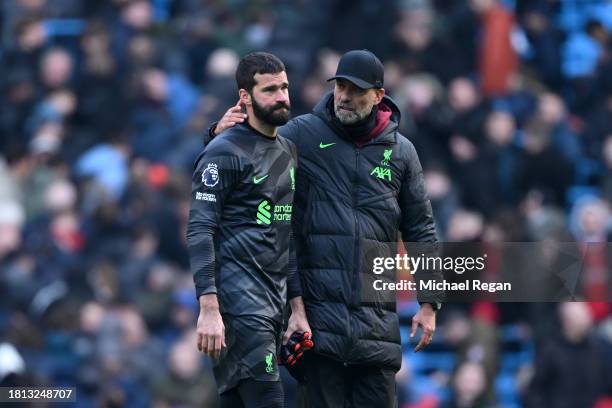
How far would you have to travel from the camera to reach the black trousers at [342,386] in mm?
9742

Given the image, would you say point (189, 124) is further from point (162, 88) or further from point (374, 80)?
point (374, 80)

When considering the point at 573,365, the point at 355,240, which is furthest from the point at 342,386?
the point at 573,365

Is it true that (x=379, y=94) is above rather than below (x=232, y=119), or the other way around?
above

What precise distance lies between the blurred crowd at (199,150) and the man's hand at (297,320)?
3672 mm

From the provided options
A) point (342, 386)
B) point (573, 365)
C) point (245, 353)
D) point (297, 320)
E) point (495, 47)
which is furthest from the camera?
point (495, 47)

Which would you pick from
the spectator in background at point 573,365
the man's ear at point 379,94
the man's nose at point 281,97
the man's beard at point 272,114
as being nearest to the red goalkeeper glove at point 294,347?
the man's beard at point 272,114

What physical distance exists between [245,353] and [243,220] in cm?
69

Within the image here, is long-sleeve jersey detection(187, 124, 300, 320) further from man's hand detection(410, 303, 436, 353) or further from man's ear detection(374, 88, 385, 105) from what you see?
man's hand detection(410, 303, 436, 353)

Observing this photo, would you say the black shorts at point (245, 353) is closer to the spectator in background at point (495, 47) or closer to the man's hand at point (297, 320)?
the man's hand at point (297, 320)

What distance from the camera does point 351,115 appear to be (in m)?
9.76

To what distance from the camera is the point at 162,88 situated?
18.4m

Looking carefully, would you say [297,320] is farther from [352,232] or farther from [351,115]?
[351,115]

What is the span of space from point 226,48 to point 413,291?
8.88 metres

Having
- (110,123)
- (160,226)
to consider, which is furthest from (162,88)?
(160,226)
